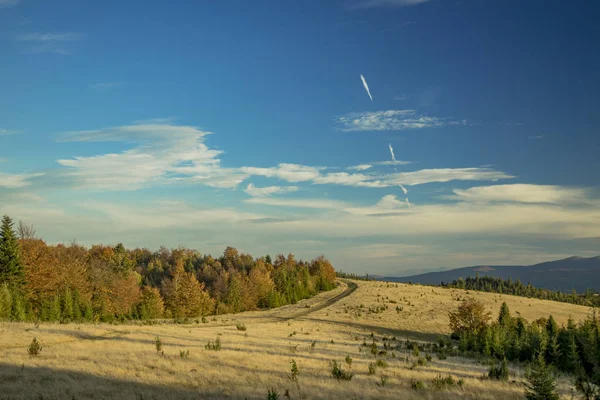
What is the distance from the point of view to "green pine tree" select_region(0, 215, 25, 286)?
66.5 metres

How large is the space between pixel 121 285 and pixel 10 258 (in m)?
26.7

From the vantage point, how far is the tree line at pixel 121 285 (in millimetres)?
67938

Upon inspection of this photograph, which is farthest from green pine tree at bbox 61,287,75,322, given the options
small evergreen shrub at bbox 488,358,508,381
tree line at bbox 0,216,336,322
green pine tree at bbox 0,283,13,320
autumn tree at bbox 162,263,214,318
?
small evergreen shrub at bbox 488,358,508,381

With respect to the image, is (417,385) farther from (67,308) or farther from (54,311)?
(67,308)

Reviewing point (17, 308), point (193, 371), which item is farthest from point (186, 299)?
point (193, 371)

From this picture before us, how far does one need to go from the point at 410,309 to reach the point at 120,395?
75140 millimetres

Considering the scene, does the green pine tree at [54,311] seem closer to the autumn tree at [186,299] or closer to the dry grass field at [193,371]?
the dry grass field at [193,371]

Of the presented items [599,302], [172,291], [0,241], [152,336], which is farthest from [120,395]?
[599,302]

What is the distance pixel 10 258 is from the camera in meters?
67.9

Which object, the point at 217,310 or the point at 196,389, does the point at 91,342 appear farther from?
the point at 217,310

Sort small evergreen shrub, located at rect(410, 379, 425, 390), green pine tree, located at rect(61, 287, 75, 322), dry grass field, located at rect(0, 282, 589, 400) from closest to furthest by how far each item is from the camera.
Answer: dry grass field, located at rect(0, 282, 589, 400) < small evergreen shrub, located at rect(410, 379, 425, 390) < green pine tree, located at rect(61, 287, 75, 322)

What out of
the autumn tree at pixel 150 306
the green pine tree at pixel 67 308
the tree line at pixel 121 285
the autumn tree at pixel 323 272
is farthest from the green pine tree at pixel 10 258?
the autumn tree at pixel 323 272

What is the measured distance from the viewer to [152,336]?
113ft

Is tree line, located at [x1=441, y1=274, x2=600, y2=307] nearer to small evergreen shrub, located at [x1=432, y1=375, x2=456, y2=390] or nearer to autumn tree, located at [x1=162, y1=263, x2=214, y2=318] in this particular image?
autumn tree, located at [x1=162, y1=263, x2=214, y2=318]
